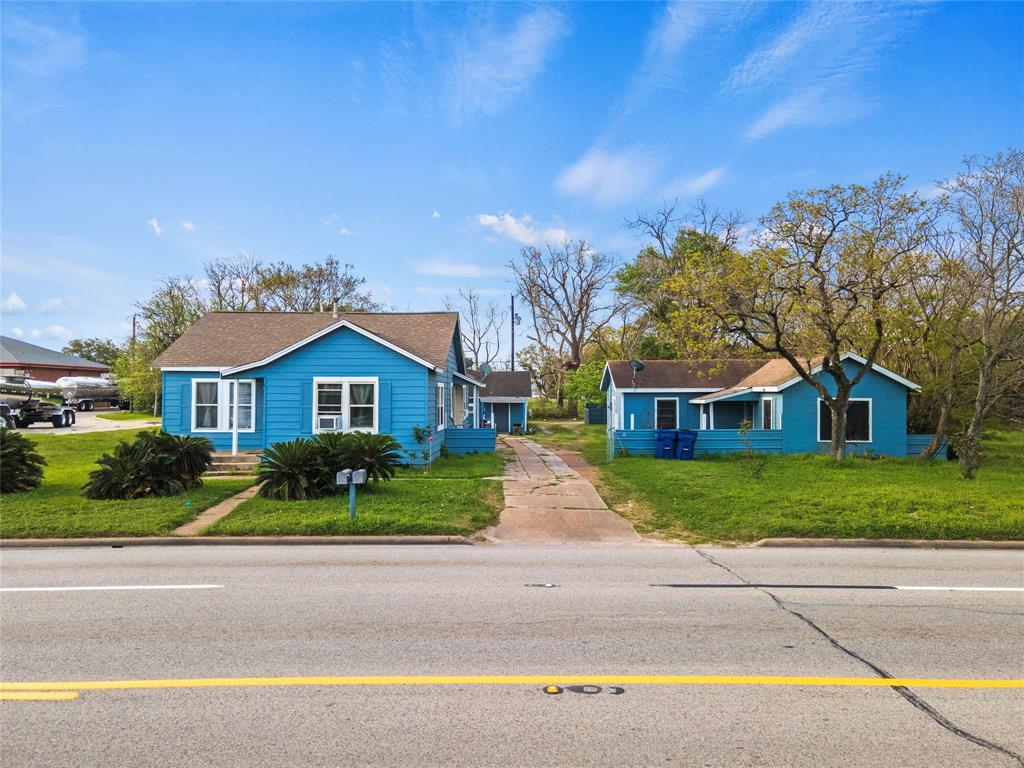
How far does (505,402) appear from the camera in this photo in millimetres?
40094

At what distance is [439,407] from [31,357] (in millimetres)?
51959

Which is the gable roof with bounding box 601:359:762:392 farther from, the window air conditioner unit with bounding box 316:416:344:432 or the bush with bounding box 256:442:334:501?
the bush with bounding box 256:442:334:501

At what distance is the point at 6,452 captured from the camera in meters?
12.9

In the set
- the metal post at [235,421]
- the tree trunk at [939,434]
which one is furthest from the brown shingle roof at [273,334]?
the tree trunk at [939,434]

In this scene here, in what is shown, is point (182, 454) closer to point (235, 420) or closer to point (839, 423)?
point (235, 420)

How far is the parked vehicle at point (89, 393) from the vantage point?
4271 centimetres

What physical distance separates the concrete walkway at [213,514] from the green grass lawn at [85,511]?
0.49ft

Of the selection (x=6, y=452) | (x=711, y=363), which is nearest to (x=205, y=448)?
(x=6, y=452)

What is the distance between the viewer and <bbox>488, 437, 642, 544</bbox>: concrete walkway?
10508mm

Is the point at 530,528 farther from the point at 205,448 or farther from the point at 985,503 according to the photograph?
the point at 985,503

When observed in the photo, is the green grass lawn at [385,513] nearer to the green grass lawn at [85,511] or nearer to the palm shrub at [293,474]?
the palm shrub at [293,474]

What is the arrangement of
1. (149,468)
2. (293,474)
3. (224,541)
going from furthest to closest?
(149,468)
(293,474)
(224,541)

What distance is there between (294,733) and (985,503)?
1325cm

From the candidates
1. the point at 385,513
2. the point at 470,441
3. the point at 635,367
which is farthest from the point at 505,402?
the point at 385,513
